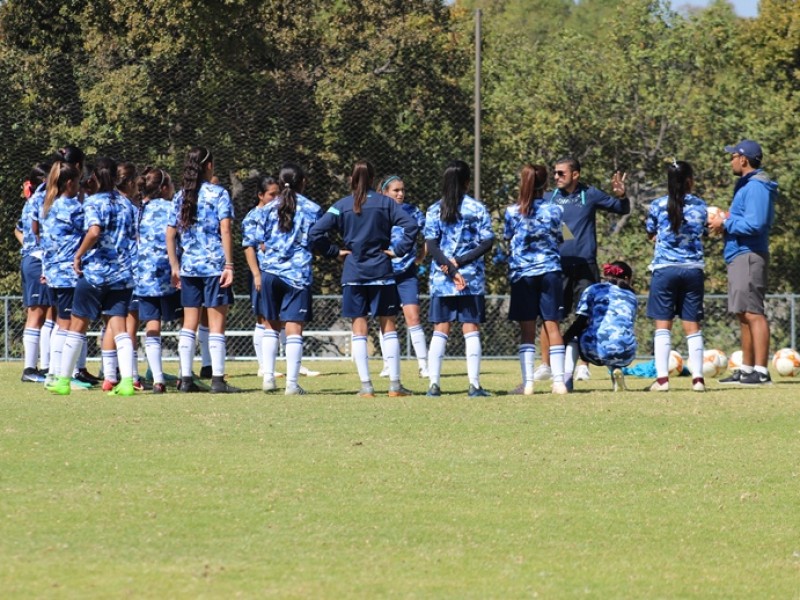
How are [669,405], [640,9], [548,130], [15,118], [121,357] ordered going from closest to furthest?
[669,405], [121,357], [15,118], [548,130], [640,9]

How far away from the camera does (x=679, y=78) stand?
114 ft

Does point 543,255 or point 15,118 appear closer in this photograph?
point 543,255

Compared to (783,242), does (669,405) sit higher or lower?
lower

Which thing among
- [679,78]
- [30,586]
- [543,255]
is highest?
[679,78]

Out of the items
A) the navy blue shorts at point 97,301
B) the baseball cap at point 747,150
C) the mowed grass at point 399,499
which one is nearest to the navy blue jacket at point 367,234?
the mowed grass at point 399,499

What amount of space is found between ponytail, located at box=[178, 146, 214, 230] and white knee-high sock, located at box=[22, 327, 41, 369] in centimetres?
300

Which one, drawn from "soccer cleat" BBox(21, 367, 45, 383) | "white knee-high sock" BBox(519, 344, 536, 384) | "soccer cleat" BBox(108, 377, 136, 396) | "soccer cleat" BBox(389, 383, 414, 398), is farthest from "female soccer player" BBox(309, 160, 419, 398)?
"soccer cleat" BBox(21, 367, 45, 383)

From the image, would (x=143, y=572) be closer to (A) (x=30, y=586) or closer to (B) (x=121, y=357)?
(A) (x=30, y=586)

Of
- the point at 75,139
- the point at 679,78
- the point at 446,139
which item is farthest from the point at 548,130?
the point at 75,139

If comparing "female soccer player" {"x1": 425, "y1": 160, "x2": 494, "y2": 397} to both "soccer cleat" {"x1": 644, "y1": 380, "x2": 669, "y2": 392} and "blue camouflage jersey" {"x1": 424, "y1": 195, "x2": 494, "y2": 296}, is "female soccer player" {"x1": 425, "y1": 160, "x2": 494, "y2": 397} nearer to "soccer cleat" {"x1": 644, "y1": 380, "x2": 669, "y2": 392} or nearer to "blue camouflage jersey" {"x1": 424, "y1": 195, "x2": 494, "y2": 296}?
"blue camouflage jersey" {"x1": 424, "y1": 195, "x2": 494, "y2": 296}

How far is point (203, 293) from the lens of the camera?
13.6 metres

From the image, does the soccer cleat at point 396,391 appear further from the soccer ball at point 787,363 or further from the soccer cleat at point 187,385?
the soccer ball at point 787,363

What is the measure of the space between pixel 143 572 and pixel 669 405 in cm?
714

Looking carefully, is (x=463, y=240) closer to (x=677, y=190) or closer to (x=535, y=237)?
(x=535, y=237)
